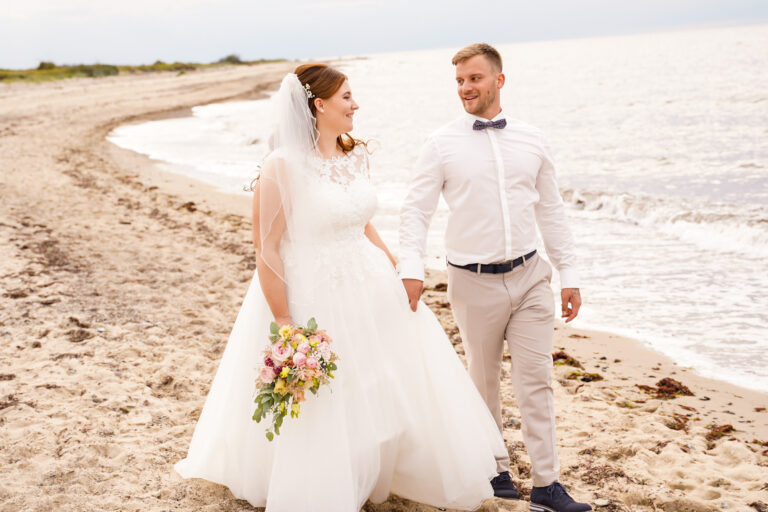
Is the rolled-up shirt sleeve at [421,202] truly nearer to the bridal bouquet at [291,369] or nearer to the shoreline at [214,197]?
the bridal bouquet at [291,369]

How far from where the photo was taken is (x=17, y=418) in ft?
13.8

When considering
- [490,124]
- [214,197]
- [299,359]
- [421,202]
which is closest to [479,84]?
[490,124]

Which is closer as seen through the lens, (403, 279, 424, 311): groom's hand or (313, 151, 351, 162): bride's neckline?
(313, 151, 351, 162): bride's neckline

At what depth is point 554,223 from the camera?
12.1 ft

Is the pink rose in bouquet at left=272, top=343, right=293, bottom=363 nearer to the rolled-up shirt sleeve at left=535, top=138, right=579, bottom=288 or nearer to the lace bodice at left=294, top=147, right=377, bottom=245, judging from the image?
the lace bodice at left=294, top=147, right=377, bottom=245

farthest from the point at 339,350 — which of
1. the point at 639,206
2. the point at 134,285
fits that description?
the point at 639,206

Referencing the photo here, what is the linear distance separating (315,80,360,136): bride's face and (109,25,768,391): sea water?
2.21 ft

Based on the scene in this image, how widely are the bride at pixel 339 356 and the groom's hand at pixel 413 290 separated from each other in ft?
0.10

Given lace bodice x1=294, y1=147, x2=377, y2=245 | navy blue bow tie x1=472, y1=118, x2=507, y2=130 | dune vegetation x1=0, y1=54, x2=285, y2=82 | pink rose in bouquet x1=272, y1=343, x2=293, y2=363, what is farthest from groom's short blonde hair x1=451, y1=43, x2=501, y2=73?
dune vegetation x1=0, y1=54, x2=285, y2=82

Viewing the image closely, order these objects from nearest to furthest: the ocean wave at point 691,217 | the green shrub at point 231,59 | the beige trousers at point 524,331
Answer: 1. the beige trousers at point 524,331
2. the ocean wave at point 691,217
3. the green shrub at point 231,59

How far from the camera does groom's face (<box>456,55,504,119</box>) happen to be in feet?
11.2

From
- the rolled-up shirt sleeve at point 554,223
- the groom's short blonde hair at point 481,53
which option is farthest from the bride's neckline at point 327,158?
the rolled-up shirt sleeve at point 554,223

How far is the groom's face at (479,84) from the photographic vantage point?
3402mm

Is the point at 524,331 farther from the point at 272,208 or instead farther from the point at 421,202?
the point at 272,208
